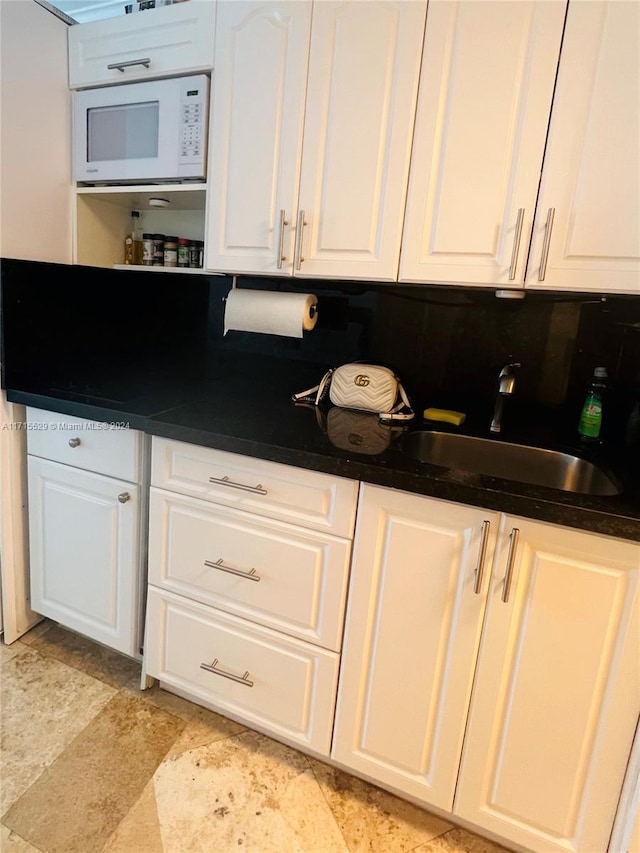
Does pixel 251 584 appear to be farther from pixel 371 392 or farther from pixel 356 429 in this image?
pixel 371 392

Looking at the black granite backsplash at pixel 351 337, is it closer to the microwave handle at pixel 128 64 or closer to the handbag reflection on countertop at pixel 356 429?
the handbag reflection on countertop at pixel 356 429

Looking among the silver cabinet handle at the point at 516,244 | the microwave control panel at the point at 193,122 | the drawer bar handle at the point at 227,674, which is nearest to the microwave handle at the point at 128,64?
the microwave control panel at the point at 193,122

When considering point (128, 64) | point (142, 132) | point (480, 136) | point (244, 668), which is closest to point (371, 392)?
point (480, 136)

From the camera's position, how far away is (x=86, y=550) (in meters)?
1.53

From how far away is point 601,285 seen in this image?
42.8 inches

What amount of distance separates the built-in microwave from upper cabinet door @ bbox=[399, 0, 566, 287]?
68 cm

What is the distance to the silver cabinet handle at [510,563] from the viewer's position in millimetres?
956

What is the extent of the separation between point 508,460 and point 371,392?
43 cm

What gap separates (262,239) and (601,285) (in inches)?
34.7

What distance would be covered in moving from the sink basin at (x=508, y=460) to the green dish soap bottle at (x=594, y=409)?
0.14 m

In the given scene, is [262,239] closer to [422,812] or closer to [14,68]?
[14,68]

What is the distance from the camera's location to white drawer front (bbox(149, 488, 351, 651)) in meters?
1.16

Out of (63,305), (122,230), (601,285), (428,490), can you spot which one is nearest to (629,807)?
(428,490)

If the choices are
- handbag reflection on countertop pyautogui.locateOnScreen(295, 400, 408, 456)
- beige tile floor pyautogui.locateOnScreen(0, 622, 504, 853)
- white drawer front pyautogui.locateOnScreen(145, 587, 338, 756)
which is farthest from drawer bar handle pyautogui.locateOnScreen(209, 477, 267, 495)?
beige tile floor pyautogui.locateOnScreen(0, 622, 504, 853)
